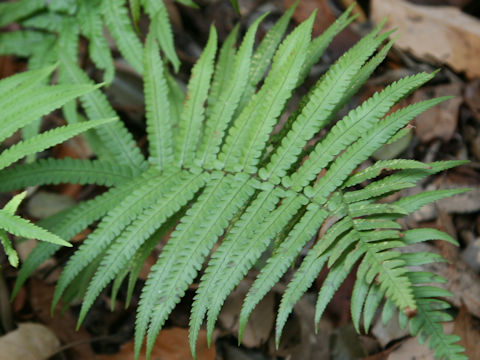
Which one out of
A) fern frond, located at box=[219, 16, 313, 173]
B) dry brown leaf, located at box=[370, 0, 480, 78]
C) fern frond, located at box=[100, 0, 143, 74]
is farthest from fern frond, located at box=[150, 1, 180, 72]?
dry brown leaf, located at box=[370, 0, 480, 78]

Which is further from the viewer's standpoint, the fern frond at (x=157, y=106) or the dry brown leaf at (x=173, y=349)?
the dry brown leaf at (x=173, y=349)

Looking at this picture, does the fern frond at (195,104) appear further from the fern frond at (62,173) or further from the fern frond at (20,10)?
the fern frond at (20,10)

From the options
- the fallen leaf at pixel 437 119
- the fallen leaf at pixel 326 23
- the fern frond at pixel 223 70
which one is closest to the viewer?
the fern frond at pixel 223 70

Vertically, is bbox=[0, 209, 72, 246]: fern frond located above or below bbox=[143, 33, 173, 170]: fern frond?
below

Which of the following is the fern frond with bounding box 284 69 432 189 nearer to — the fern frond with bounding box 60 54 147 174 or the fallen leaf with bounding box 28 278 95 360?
the fern frond with bounding box 60 54 147 174

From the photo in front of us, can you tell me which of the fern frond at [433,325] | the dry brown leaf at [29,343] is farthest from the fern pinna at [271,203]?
the dry brown leaf at [29,343]

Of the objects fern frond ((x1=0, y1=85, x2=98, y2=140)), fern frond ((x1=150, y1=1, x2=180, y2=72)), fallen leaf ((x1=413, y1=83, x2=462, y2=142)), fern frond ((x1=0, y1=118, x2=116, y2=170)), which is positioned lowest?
fern frond ((x1=0, y1=118, x2=116, y2=170))

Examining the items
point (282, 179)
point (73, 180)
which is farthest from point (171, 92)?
point (282, 179)
